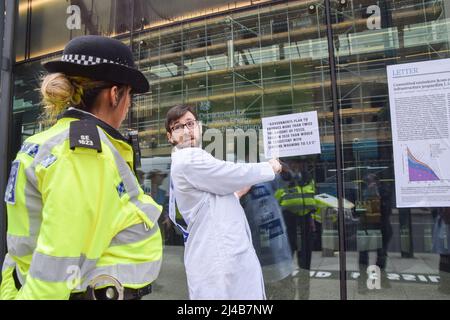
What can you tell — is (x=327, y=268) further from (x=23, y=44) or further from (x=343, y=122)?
(x=23, y=44)

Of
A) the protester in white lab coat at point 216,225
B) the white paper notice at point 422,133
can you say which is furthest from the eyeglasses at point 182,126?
the white paper notice at point 422,133

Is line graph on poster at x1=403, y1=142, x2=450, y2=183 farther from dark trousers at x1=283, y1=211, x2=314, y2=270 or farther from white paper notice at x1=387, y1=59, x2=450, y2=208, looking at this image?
dark trousers at x1=283, y1=211, x2=314, y2=270

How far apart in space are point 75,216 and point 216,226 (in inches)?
54.9

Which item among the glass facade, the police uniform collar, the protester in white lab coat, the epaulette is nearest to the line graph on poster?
the glass facade

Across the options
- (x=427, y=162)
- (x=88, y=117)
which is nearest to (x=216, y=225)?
(x=88, y=117)

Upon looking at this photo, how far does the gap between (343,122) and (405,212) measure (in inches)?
42.7

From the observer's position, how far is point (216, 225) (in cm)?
242

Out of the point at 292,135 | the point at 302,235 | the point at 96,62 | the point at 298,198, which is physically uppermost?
the point at 292,135

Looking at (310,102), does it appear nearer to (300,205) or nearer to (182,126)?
(300,205)

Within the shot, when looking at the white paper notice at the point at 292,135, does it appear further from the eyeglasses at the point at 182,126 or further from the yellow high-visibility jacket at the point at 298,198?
the eyeglasses at the point at 182,126

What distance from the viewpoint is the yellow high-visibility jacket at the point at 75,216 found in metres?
1.09

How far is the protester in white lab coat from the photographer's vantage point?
237 cm

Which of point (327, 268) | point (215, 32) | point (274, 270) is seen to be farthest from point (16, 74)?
point (327, 268)

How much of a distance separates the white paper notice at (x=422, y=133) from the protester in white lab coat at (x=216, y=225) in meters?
1.74
